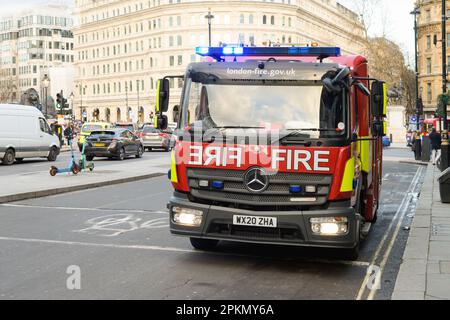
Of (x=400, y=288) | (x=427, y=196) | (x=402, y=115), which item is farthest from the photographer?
(x=402, y=115)

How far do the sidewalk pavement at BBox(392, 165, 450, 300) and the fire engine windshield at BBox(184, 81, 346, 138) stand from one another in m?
1.77

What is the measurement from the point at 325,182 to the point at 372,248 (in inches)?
93.5

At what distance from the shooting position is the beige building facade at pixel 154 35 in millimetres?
111688

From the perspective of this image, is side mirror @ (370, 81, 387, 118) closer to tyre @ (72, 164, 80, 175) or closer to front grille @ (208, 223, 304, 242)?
front grille @ (208, 223, 304, 242)

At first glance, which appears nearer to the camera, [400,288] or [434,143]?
[400,288]

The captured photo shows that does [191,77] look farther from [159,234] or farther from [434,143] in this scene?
[434,143]

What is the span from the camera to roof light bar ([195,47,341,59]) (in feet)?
24.8

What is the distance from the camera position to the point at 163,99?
316 inches

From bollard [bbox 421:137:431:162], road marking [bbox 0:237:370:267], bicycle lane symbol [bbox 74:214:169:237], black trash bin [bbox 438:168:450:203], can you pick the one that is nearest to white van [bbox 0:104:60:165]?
bicycle lane symbol [bbox 74:214:169:237]

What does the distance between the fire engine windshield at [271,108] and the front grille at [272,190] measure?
52 cm

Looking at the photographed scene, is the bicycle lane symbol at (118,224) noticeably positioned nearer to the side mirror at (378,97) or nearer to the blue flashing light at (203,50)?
the blue flashing light at (203,50)

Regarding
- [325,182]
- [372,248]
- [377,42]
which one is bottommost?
[372,248]

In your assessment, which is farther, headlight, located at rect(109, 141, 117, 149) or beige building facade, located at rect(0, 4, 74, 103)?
beige building facade, located at rect(0, 4, 74, 103)
